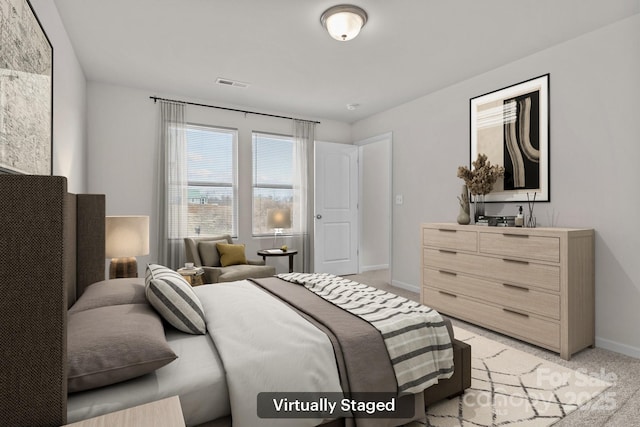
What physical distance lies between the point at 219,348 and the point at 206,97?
3.78m

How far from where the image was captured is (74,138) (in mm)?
3139

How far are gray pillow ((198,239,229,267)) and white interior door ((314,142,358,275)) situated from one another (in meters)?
1.58

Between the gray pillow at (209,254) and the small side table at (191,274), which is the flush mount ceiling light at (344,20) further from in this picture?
the gray pillow at (209,254)

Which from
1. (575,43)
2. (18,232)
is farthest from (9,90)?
(575,43)

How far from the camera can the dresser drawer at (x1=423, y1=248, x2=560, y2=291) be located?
2650 millimetres

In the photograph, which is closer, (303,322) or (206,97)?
(303,322)

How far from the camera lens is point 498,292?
301 centimetres

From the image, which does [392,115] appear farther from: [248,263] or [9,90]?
[9,90]

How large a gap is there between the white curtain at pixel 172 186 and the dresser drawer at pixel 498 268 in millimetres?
2956

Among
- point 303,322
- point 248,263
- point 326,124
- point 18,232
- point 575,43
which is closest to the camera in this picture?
point 18,232

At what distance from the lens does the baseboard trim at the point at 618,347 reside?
2568mm

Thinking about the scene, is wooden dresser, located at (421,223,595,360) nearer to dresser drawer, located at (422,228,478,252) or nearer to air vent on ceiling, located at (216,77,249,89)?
dresser drawer, located at (422,228,478,252)

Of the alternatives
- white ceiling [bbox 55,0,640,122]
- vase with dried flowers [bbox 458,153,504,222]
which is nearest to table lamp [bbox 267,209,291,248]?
white ceiling [bbox 55,0,640,122]

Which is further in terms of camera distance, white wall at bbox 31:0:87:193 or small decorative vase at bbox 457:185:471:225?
small decorative vase at bbox 457:185:471:225
